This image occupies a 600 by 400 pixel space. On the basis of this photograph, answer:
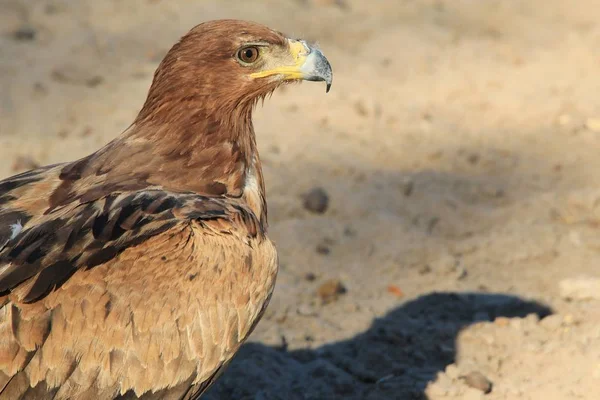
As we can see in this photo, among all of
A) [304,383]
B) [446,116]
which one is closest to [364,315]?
[304,383]

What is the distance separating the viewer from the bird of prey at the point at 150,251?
12.1 ft

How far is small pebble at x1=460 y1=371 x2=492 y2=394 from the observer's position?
479cm

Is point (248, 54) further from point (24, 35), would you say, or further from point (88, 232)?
point (24, 35)

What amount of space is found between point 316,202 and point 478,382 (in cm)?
203

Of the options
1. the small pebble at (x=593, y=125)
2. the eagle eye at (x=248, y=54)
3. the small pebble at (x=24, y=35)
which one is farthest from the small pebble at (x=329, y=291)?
the small pebble at (x=24, y=35)

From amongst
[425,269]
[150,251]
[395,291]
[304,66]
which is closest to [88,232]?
[150,251]

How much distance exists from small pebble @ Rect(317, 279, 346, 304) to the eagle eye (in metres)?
1.75

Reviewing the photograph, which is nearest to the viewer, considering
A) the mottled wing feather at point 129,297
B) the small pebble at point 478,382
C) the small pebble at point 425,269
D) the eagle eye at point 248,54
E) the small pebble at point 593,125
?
the mottled wing feather at point 129,297

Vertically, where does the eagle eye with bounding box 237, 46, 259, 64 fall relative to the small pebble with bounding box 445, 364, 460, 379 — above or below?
A: above

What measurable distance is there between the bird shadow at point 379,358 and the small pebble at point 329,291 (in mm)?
352

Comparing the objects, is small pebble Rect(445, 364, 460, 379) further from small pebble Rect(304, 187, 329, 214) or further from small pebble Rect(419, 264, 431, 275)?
small pebble Rect(304, 187, 329, 214)

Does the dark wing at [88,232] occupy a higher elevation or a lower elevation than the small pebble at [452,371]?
higher

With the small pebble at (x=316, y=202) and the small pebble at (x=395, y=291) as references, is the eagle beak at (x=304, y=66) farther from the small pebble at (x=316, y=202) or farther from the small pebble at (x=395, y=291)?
the small pebble at (x=316, y=202)

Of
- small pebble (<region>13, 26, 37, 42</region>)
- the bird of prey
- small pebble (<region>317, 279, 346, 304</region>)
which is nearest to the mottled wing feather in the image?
the bird of prey
